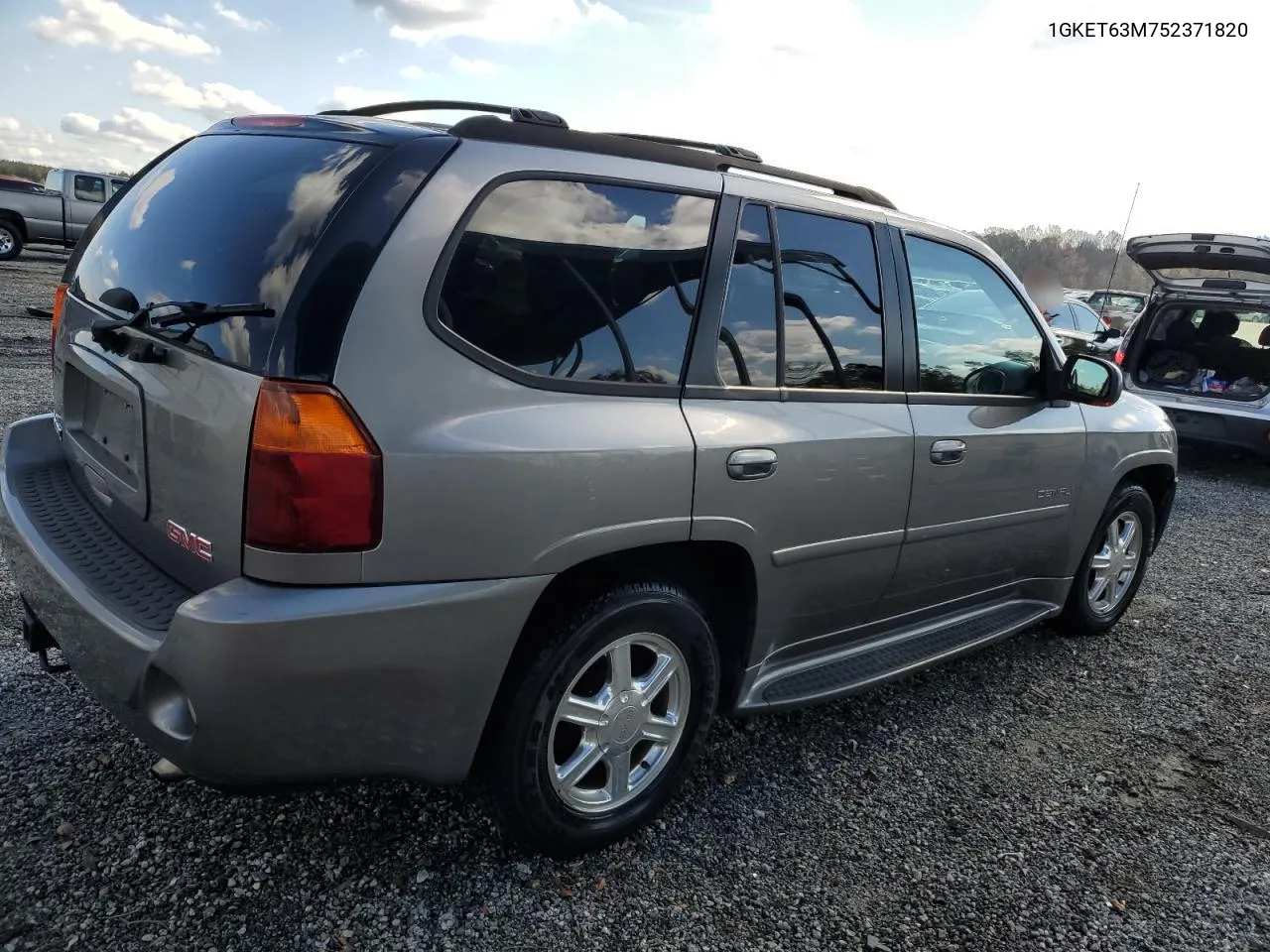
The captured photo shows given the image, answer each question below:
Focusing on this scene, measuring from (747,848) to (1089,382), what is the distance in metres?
2.35

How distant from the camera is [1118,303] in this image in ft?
61.0

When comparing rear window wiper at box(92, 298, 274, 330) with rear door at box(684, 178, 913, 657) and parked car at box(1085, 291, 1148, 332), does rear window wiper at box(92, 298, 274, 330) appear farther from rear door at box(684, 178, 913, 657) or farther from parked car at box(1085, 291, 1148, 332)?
parked car at box(1085, 291, 1148, 332)

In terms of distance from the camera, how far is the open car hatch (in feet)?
23.4

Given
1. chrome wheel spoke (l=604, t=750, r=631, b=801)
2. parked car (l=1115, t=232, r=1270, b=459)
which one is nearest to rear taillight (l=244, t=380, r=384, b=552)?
chrome wheel spoke (l=604, t=750, r=631, b=801)

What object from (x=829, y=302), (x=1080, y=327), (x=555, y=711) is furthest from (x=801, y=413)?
(x=1080, y=327)

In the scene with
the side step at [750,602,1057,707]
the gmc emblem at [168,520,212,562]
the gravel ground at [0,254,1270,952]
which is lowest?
the gravel ground at [0,254,1270,952]

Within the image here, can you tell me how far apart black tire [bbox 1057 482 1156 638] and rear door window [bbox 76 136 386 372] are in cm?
349

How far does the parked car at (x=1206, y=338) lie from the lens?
7.48m

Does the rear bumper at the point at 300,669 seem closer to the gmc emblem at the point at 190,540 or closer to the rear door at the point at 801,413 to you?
the gmc emblem at the point at 190,540

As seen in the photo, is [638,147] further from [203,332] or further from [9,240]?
[9,240]

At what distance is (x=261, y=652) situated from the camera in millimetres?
1792

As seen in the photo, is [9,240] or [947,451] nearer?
[947,451]

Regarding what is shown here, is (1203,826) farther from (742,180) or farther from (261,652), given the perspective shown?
(261,652)

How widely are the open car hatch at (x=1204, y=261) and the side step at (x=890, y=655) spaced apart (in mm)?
5004
